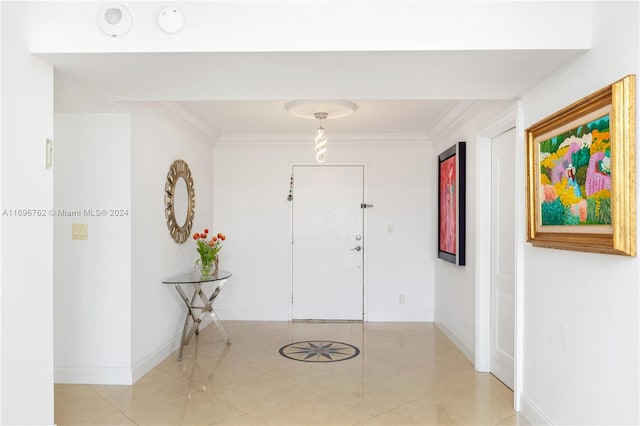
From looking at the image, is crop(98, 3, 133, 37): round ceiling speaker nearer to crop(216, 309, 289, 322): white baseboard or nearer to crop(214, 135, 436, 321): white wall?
crop(214, 135, 436, 321): white wall

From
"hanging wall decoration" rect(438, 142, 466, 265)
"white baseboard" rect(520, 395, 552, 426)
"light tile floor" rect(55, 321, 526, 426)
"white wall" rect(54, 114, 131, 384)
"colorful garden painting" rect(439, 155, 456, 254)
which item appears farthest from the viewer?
"colorful garden painting" rect(439, 155, 456, 254)

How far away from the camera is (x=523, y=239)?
3.22 metres

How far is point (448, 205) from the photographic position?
5371mm

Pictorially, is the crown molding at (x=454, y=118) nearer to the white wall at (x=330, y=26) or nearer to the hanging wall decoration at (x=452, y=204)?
the hanging wall decoration at (x=452, y=204)

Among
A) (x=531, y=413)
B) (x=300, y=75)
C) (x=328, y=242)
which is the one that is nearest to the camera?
(x=300, y=75)

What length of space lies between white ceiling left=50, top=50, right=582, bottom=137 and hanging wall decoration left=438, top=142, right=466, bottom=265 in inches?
63.1

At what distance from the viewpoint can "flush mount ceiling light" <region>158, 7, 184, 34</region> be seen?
7.96ft

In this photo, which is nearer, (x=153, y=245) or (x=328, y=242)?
(x=153, y=245)

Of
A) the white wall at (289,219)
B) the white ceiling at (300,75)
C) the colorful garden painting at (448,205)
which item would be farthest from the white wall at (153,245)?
the colorful garden painting at (448,205)

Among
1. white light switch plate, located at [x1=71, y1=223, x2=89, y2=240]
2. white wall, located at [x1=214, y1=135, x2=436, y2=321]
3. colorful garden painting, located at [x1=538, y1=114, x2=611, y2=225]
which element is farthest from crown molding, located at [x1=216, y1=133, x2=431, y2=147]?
colorful garden painting, located at [x1=538, y1=114, x2=611, y2=225]

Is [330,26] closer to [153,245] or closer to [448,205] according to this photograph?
[153,245]

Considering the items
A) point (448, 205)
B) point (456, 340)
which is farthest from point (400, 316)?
point (448, 205)

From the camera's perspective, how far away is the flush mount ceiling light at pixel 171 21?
7.96 feet

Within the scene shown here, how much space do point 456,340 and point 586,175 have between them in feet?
10.3
